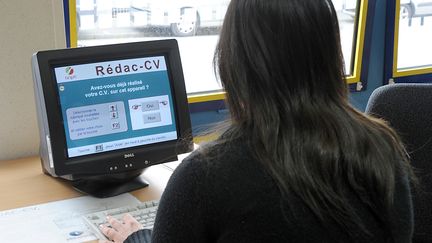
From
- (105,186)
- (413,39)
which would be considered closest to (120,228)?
(105,186)

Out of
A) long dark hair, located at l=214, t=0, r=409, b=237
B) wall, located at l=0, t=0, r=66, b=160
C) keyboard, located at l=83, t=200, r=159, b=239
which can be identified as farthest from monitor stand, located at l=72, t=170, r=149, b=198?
long dark hair, located at l=214, t=0, r=409, b=237

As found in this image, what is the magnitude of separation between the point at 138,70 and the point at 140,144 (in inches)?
8.3

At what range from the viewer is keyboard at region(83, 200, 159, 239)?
1.44 m

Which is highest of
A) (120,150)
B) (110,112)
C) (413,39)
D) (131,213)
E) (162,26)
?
(162,26)

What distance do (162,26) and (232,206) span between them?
1471mm

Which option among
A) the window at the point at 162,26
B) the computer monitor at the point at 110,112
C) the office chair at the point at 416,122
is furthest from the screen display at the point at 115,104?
the office chair at the point at 416,122

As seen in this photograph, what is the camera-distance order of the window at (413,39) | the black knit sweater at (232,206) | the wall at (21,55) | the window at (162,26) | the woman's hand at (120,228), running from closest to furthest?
the black knit sweater at (232,206) → the woman's hand at (120,228) → the wall at (21,55) → the window at (162,26) → the window at (413,39)

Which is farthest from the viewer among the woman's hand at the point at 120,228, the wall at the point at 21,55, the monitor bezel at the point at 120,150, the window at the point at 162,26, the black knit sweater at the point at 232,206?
the window at the point at 162,26

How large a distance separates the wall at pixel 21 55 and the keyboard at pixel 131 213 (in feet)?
1.96

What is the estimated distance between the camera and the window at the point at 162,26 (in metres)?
2.14

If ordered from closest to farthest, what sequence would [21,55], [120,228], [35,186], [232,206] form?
[232,206]
[120,228]
[35,186]
[21,55]

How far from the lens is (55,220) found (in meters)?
1.46

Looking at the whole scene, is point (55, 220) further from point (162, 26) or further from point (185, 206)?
point (162, 26)

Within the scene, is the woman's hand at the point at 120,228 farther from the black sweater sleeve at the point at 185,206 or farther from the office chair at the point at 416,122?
the office chair at the point at 416,122
